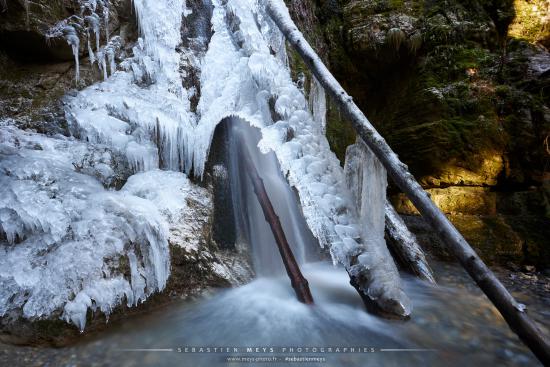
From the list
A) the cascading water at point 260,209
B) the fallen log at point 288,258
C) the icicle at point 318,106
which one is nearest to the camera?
the fallen log at point 288,258

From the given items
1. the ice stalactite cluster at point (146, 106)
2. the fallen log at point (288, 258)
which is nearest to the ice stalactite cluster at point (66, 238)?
the ice stalactite cluster at point (146, 106)

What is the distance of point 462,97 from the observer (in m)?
7.40

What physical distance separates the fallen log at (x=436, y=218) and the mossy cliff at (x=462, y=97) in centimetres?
341

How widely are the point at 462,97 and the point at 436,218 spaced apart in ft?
19.1

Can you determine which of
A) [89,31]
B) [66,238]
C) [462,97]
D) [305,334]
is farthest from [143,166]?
[462,97]

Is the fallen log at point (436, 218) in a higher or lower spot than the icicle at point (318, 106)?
lower

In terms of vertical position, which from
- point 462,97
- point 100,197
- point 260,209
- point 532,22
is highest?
point 532,22

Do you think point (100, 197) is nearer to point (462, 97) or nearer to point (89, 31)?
point (89, 31)

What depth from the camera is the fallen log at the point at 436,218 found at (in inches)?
89.0

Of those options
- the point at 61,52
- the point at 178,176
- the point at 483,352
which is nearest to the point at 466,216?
the point at 483,352

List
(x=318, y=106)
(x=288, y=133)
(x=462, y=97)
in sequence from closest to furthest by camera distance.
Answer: (x=288, y=133) → (x=318, y=106) → (x=462, y=97)

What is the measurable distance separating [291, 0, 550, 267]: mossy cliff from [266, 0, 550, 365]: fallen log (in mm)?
3412

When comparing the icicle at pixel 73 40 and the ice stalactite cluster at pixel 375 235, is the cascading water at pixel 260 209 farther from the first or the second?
the icicle at pixel 73 40

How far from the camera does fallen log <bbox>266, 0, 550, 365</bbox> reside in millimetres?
2262
